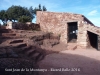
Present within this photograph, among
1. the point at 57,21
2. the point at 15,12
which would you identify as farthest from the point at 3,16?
the point at 57,21

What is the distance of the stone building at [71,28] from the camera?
14.3 m

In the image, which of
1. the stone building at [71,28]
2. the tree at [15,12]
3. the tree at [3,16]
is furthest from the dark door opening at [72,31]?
the tree at [3,16]

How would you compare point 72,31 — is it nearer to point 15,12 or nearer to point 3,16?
point 15,12

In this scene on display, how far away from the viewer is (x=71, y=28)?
1636 centimetres

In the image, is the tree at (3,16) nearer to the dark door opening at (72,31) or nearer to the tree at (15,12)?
the tree at (15,12)

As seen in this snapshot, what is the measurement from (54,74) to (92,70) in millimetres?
2158

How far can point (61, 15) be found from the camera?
17297 millimetres

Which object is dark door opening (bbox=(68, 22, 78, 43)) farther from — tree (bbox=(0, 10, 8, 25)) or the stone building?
tree (bbox=(0, 10, 8, 25))

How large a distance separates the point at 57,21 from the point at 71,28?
2287 mm

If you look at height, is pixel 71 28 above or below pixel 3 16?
below

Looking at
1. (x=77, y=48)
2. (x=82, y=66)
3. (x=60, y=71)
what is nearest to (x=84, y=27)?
(x=77, y=48)

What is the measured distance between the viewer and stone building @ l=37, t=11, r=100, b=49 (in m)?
14.3

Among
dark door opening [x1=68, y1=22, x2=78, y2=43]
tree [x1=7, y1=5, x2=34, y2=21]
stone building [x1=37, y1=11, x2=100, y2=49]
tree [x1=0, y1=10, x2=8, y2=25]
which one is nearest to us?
stone building [x1=37, y1=11, x2=100, y2=49]

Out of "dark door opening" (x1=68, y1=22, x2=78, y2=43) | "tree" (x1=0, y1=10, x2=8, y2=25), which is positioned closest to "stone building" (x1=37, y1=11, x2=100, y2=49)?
"dark door opening" (x1=68, y1=22, x2=78, y2=43)
